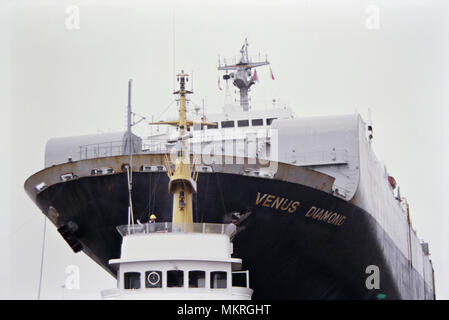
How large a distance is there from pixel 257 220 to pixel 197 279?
7.61 m

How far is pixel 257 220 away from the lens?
84.5 ft

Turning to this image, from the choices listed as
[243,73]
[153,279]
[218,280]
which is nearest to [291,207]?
[218,280]

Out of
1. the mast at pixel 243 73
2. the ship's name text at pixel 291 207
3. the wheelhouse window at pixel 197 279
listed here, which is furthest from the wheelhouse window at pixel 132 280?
the mast at pixel 243 73

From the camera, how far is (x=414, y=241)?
5516cm

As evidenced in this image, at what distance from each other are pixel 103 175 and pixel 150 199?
1725mm

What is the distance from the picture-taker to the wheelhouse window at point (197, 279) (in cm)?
1831

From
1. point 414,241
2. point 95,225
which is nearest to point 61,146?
point 95,225

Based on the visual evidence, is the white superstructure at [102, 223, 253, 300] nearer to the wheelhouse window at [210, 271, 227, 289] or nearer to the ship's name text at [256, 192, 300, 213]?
the wheelhouse window at [210, 271, 227, 289]

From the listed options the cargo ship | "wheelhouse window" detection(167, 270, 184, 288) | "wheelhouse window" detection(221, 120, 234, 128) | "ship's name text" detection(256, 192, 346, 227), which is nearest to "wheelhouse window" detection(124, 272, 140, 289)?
"wheelhouse window" detection(167, 270, 184, 288)

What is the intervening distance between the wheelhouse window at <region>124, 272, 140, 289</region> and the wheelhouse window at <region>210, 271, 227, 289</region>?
1.79 meters

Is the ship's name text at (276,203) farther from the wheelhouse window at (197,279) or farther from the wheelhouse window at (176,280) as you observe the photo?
the wheelhouse window at (176,280)

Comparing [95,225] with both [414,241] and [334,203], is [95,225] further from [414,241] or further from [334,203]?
[414,241]

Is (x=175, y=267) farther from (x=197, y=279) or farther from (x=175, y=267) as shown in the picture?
(x=197, y=279)

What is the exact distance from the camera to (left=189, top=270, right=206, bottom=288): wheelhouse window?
60.1 feet
